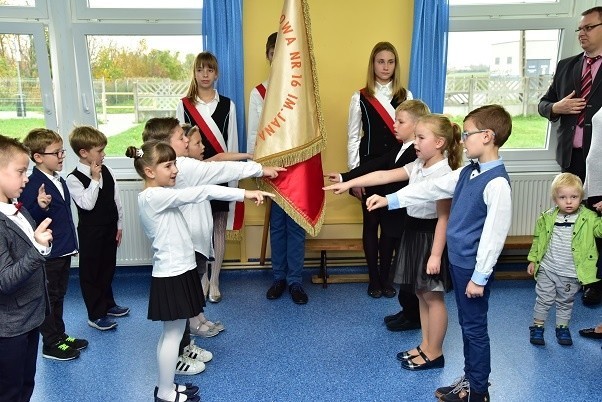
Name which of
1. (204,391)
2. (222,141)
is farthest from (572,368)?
(222,141)

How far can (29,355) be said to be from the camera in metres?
1.84

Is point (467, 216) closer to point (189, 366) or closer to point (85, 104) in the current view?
point (189, 366)

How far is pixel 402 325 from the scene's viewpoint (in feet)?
9.67

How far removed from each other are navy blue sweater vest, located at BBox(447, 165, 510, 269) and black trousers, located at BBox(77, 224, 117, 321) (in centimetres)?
197

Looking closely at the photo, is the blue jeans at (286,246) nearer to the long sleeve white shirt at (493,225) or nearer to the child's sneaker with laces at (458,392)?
the child's sneaker with laces at (458,392)

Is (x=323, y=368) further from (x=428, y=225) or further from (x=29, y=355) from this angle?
(x=29, y=355)

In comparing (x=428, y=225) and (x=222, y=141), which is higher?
(x=222, y=141)

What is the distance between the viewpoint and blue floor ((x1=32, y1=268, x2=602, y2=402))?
2.31m

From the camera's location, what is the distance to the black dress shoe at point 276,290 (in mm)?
3424

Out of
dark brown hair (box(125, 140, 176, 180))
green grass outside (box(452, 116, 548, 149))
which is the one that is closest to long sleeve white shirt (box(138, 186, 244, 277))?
dark brown hair (box(125, 140, 176, 180))

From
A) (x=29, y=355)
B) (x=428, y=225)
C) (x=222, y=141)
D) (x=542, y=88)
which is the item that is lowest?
(x=29, y=355)

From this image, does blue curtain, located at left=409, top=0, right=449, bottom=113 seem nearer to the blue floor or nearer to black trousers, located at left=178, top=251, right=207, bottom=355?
the blue floor

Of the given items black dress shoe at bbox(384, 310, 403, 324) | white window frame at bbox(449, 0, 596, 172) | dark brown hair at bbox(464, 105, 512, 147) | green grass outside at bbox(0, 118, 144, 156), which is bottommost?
black dress shoe at bbox(384, 310, 403, 324)

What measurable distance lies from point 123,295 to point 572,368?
2802mm
